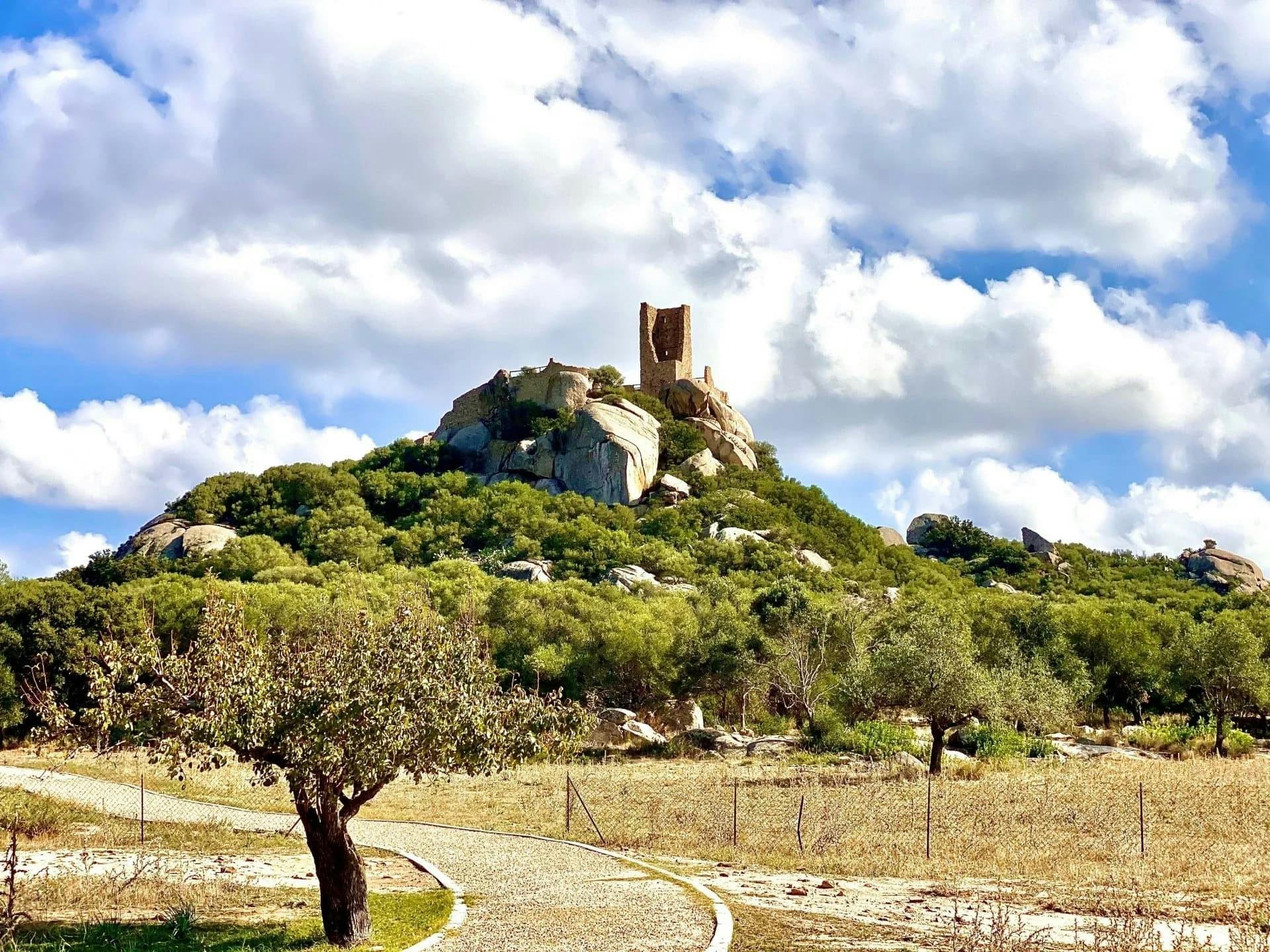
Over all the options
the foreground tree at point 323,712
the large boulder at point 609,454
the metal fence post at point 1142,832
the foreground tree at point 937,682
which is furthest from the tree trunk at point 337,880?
the large boulder at point 609,454

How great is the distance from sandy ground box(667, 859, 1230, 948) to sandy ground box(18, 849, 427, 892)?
5.04 metres

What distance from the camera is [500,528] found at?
303 feet

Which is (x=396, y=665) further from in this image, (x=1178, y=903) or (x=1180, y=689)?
(x=1180, y=689)

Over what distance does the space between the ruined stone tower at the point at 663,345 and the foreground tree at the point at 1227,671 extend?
2897 inches

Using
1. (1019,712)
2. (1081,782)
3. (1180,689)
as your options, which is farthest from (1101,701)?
(1081,782)

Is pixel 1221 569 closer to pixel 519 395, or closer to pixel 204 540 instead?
pixel 519 395

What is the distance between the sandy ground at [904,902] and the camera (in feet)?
46.9

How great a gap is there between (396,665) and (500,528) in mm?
79574

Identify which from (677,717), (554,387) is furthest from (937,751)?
(554,387)

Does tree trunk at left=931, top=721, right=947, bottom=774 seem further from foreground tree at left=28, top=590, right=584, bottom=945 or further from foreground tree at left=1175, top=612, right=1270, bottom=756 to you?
foreground tree at left=28, top=590, right=584, bottom=945

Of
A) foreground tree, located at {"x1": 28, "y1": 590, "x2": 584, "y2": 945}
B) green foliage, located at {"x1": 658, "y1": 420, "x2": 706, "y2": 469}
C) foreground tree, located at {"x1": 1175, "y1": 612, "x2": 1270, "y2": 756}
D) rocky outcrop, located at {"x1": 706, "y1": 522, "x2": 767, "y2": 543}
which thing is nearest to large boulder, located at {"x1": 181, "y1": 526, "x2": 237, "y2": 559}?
rocky outcrop, located at {"x1": 706, "y1": 522, "x2": 767, "y2": 543}

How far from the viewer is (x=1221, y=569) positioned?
110 m

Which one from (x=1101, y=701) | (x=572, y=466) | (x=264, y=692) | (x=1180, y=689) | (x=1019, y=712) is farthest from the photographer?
(x=572, y=466)

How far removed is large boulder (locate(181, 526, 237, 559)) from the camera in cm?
8606
